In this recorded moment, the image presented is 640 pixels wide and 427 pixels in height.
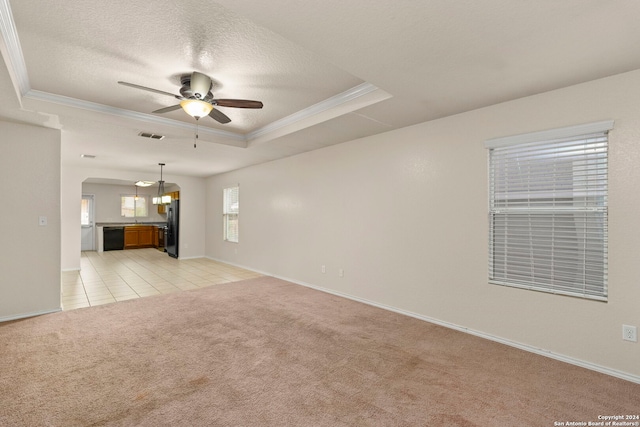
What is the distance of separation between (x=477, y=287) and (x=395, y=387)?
1.60m

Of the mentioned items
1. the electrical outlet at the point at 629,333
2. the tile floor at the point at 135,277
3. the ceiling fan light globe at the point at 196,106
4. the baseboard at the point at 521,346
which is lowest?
the tile floor at the point at 135,277

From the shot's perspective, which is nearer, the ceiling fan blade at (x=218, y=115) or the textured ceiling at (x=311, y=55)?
the textured ceiling at (x=311, y=55)

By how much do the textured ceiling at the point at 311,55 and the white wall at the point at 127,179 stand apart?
146 inches

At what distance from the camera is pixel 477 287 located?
10.6 feet

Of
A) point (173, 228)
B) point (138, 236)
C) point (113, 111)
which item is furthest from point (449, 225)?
point (138, 236)

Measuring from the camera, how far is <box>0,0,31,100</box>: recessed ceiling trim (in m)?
1.97

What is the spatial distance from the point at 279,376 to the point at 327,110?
2.84 m

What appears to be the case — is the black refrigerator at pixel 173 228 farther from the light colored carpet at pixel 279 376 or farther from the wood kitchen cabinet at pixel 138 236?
the light colored carpet at pixel 279 376

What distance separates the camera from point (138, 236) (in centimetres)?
1077

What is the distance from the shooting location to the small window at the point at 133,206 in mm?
11066

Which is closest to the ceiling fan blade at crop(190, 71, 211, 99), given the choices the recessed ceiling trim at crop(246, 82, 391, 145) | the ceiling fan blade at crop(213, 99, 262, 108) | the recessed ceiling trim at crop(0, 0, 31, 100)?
the ceiling fan blade at crop(213, 99, 262, 108)

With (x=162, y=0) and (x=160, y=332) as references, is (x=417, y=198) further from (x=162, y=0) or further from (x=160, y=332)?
(x=160, y=332)

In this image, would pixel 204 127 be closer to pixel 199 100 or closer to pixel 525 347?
pixel 199 100

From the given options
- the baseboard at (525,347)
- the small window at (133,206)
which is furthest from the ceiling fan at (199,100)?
the small window at (133,206)
